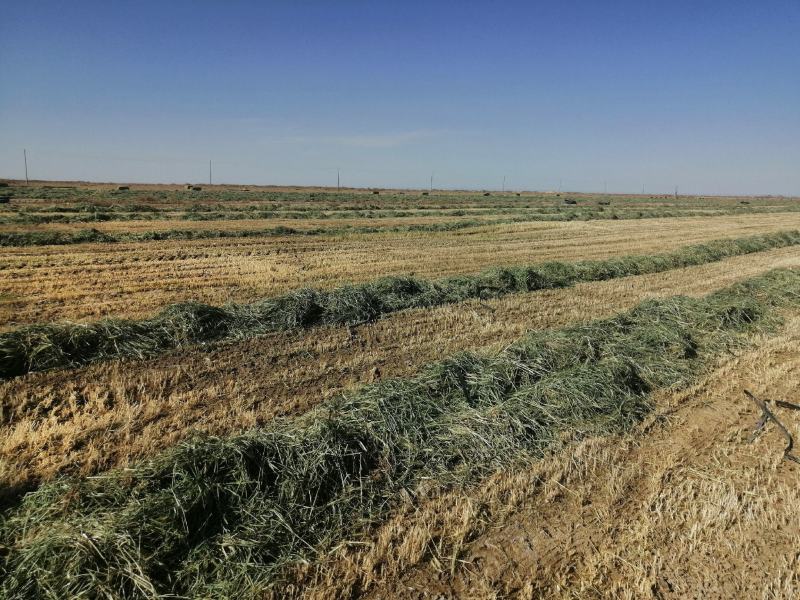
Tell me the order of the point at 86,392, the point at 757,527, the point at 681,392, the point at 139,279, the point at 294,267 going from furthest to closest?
the point at 294,267 → the point at 139,279 → the point at 681,392 → the point at 86,392 → the point at 757,527

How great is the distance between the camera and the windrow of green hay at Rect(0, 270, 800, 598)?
3.42 metres

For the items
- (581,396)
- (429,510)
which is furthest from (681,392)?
(429,510)

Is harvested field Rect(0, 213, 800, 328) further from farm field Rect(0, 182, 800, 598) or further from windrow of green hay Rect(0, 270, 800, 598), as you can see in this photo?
windrow of green hay Rect(0, 270, 800, 598)

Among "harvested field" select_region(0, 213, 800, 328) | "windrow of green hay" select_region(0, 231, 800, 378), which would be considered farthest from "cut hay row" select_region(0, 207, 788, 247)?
"windrow of green hay" select_region(0, 231, 800, 378)

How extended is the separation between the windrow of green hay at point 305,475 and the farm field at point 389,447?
22 mm

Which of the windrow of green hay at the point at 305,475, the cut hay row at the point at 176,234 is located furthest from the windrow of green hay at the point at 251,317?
the cut hay row at the point at 176,234

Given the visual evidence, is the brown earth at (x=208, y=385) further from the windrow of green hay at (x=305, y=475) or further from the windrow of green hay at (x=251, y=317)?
the windrow of green hay at (x=305, y=475)

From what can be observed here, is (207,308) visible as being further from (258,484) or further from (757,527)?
(757,527)

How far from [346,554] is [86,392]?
181 inches

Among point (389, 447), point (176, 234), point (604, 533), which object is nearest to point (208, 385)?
point (389, 447)

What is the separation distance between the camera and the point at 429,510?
14.1 ft

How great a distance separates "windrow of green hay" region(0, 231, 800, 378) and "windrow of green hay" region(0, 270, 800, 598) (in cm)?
367

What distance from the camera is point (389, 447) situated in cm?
512

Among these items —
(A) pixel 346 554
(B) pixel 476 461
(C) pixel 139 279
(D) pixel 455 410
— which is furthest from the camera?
(C) pixel 139 279
